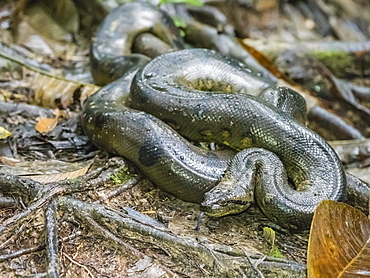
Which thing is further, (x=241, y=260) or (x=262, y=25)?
(x=262, y=25)

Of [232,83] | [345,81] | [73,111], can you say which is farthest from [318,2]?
[73,111]

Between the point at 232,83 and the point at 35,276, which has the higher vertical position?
the point at 232,83

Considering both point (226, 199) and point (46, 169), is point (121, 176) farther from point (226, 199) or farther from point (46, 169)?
point (226, 199)

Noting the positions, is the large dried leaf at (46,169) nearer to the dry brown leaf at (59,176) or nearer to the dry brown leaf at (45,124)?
the dry brown leaf at (59,176)

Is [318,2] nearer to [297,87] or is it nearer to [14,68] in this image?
[297,87]

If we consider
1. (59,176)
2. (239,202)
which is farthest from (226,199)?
(59,176)

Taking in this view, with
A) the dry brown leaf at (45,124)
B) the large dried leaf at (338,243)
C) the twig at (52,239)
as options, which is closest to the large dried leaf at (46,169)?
the twig at (52,239)

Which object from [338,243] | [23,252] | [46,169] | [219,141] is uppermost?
[338,243]
